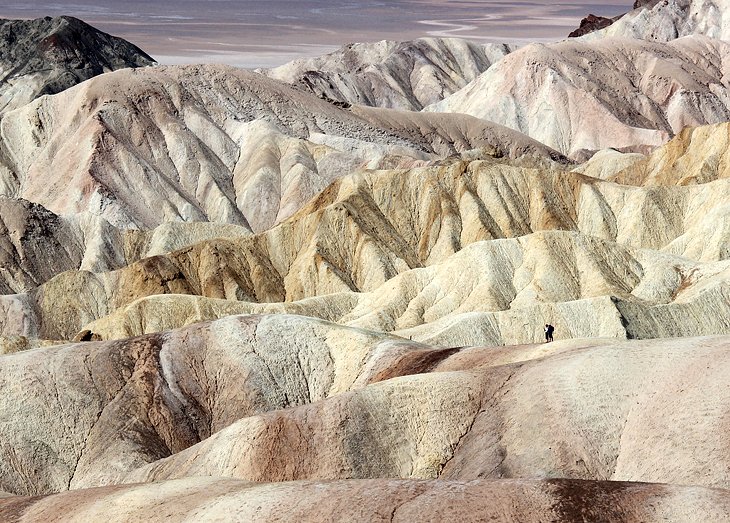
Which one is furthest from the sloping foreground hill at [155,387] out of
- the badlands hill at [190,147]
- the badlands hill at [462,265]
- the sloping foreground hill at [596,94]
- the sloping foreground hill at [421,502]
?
the sloping foreground hill at [596,94]

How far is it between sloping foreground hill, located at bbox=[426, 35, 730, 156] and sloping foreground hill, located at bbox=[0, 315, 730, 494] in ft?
422

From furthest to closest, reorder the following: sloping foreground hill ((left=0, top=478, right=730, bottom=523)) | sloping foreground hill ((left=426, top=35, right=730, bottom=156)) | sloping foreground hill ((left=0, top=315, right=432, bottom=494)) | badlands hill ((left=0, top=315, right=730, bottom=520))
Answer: sloping foreground hill ((left=426, top=35, right=730, bottom=156)) < sloping foreground hill ((left=0, top=315, right=432, bottom=494)) < badlands hill ((left=0, top=315, right=730, bottom=520)) < sloping foreground hill ((left=0, top=478, right=730, bottom=523))

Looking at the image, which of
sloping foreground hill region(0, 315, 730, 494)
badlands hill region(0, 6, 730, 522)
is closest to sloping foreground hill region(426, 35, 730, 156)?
badlands hill region(0, 6, 730, 522)

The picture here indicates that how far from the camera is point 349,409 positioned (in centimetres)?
3969

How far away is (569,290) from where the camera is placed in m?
75.2

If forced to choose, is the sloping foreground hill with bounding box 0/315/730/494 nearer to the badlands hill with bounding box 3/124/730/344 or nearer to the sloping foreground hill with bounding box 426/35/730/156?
the badlands hill with bounding box 3/124/730/344

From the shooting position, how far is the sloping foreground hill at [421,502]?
26203 millimetres

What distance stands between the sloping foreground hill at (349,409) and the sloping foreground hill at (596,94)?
129m

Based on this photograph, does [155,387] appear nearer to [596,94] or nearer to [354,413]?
[354,413]

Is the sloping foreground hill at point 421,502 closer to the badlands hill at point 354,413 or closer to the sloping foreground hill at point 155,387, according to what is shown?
the badlands hill at point 354,413

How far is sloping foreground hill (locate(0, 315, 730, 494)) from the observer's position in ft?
115

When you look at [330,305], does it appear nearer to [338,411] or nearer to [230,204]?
[338,411]

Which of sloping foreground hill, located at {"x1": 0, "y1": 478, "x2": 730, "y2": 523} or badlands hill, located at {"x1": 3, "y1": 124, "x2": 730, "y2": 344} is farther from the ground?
sloping foreground hill, located at {"x1": 0, "y1": 478, "x2": 730, "y2": 523}

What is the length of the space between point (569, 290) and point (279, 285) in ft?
98.0
